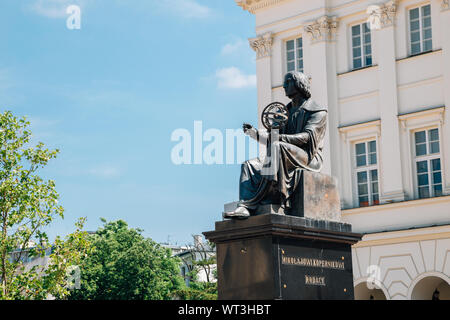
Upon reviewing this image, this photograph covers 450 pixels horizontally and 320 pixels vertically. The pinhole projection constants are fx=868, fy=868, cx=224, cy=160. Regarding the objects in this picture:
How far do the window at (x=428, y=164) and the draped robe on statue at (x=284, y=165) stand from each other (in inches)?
629

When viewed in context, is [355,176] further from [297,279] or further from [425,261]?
[297,279]

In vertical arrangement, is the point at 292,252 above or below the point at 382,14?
below

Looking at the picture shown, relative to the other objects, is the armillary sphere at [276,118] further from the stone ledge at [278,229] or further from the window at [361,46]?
the window at [361,46]

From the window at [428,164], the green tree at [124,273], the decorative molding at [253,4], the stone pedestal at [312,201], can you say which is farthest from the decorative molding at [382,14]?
the green tree at [124,273]

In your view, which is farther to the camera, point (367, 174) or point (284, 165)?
point (367, 174)

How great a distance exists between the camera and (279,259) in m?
10.7

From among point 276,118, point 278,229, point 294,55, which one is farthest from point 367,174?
point 278,229

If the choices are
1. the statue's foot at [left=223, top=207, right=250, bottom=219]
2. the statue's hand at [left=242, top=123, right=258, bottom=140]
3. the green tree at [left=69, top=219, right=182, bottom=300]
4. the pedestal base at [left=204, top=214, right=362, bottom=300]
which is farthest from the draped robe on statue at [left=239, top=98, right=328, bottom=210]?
the green tree at [left=69, top=219, right=182, bottom=300]

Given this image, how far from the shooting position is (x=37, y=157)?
2489cm

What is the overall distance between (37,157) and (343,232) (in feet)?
49.1

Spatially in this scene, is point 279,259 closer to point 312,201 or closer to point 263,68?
point 312,201

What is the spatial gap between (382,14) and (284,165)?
18.9m
